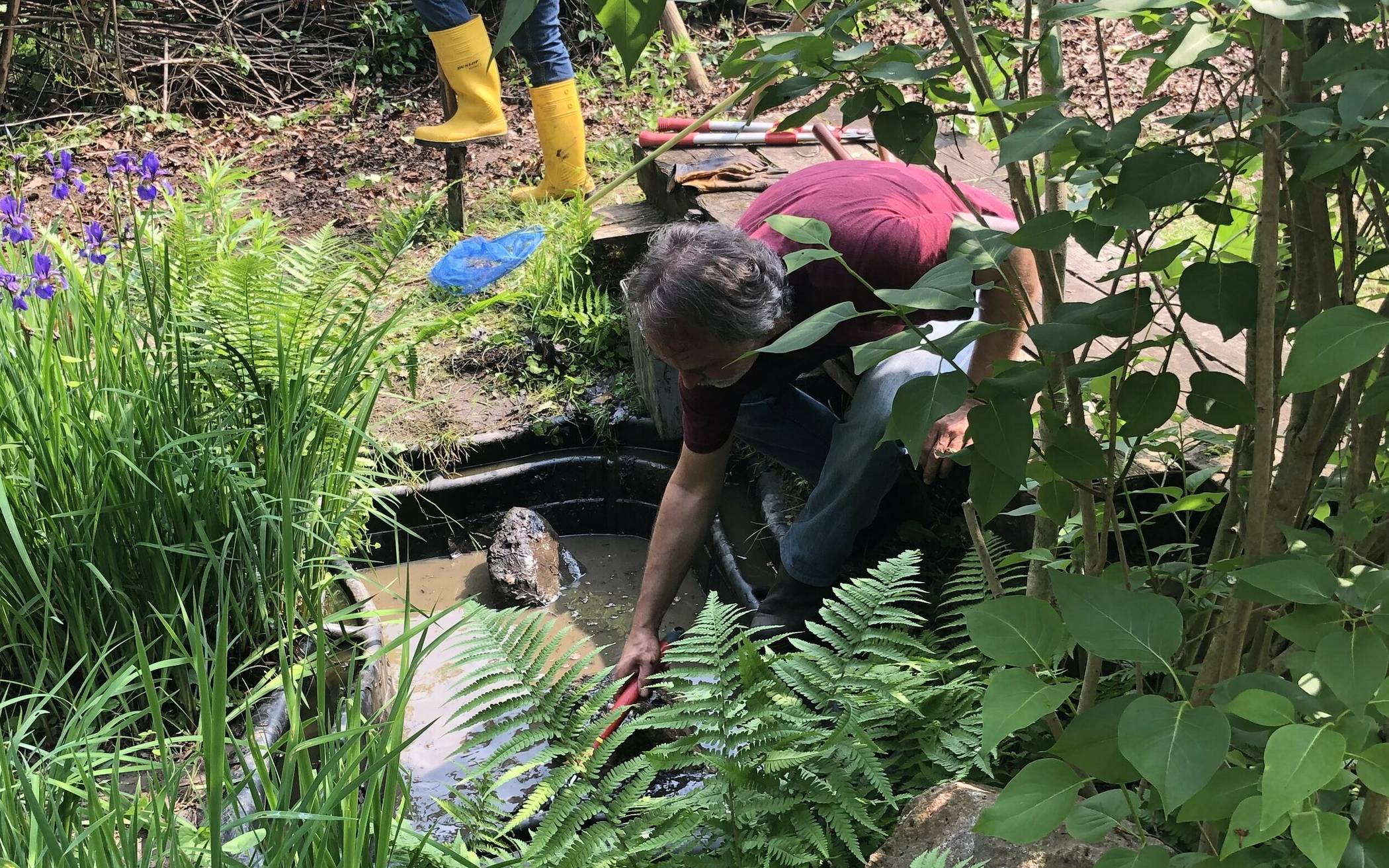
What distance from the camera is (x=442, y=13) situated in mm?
4320

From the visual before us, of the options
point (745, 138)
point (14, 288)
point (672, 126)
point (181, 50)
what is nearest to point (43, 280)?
point (14, 288)

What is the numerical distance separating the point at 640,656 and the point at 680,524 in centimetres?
33

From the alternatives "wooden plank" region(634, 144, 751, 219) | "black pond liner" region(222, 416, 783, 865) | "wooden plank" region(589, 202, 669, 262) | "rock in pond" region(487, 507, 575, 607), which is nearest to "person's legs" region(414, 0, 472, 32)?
"wooden plank" region(634, 144, 751, 219)

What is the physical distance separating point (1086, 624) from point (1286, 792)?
17cm

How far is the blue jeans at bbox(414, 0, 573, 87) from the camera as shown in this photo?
4.28 metres

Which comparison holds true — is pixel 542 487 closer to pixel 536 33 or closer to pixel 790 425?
pixel 790 425

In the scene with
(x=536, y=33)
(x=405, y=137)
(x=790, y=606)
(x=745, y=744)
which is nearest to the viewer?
(x=745, y=744)

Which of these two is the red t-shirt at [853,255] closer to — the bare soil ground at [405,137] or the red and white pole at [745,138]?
the red and white pole at [745,138]

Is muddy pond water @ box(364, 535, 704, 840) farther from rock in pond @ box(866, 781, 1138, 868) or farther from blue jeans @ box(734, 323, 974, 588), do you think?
rock in pond @ box(866, 781, 1138, 868)

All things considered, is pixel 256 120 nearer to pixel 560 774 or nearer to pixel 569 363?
pixel 569 363

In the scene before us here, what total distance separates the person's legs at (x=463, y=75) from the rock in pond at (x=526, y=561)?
6.52 ft

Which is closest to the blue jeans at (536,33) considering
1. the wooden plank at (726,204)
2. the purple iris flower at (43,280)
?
the wooden plank at (726,204)

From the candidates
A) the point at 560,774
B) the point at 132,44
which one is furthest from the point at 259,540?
the point at 132,44

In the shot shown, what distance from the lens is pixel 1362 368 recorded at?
3.68 ft
